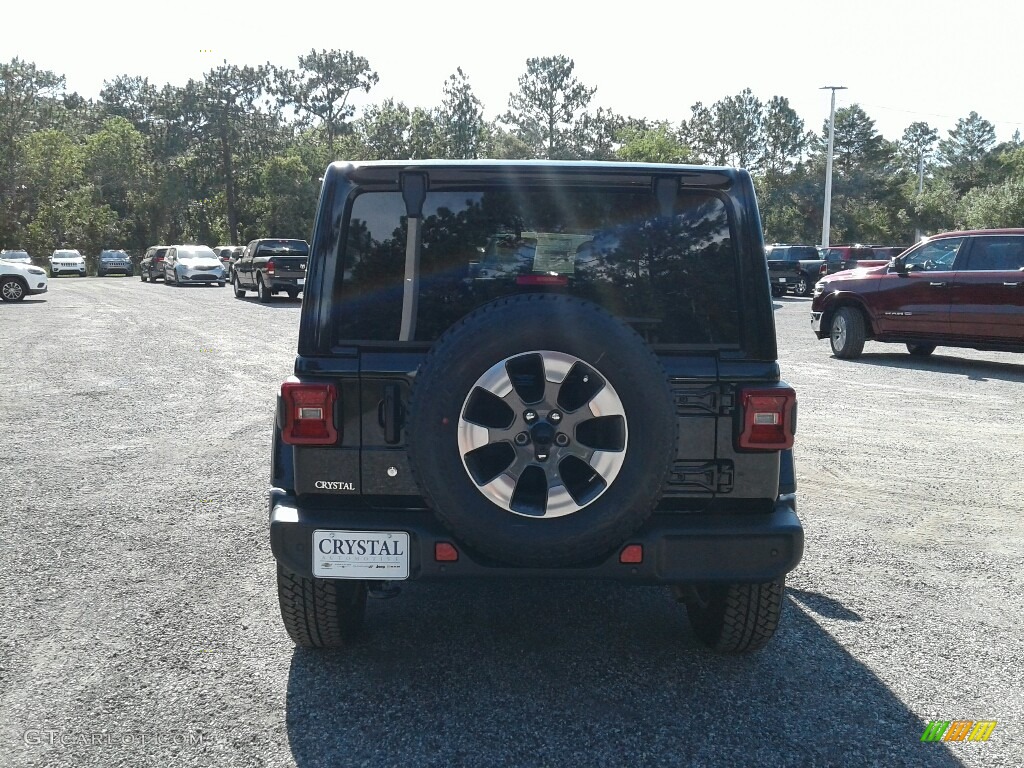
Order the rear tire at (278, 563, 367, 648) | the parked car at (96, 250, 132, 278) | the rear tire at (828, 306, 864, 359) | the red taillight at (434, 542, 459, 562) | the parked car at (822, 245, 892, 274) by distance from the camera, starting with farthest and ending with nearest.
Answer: the parked car at (96, 250, 132, 278) < the parked car at (822, 245, 892, 274) < the rear tire at (828, 306, 864, 359) < the rear tire at (278, 563, 367, 648) < the red taillight at (434, 542, 459, 562)

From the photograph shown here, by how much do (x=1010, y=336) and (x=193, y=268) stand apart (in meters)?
33.8

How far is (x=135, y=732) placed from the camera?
311 cm

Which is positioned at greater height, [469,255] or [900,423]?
[469,255]

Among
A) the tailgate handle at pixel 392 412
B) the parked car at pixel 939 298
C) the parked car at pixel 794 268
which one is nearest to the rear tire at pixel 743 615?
the tailgate handle at pixel 392 412

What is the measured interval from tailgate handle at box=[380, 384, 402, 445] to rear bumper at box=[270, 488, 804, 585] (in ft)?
0.92

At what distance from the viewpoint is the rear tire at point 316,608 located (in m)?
3.56

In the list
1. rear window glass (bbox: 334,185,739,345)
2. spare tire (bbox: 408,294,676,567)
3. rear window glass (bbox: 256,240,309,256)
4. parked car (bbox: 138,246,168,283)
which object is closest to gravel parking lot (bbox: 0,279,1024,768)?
spare tire (bbox: 408,294,676,567)

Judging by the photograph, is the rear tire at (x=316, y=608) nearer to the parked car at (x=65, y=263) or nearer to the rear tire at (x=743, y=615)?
the rear tire at (x=743, y=615)

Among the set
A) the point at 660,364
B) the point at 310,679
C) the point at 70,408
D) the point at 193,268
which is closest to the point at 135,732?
the point at 310,679

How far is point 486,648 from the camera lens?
386 cm

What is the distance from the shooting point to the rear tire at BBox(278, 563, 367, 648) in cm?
356

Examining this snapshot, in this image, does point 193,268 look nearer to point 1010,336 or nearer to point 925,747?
point 1010,336

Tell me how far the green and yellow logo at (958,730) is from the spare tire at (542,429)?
1193 millimetres

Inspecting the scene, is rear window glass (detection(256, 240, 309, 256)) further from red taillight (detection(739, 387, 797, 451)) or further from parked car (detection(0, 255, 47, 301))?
red taillight (detection(739, 387, 797, 451))
